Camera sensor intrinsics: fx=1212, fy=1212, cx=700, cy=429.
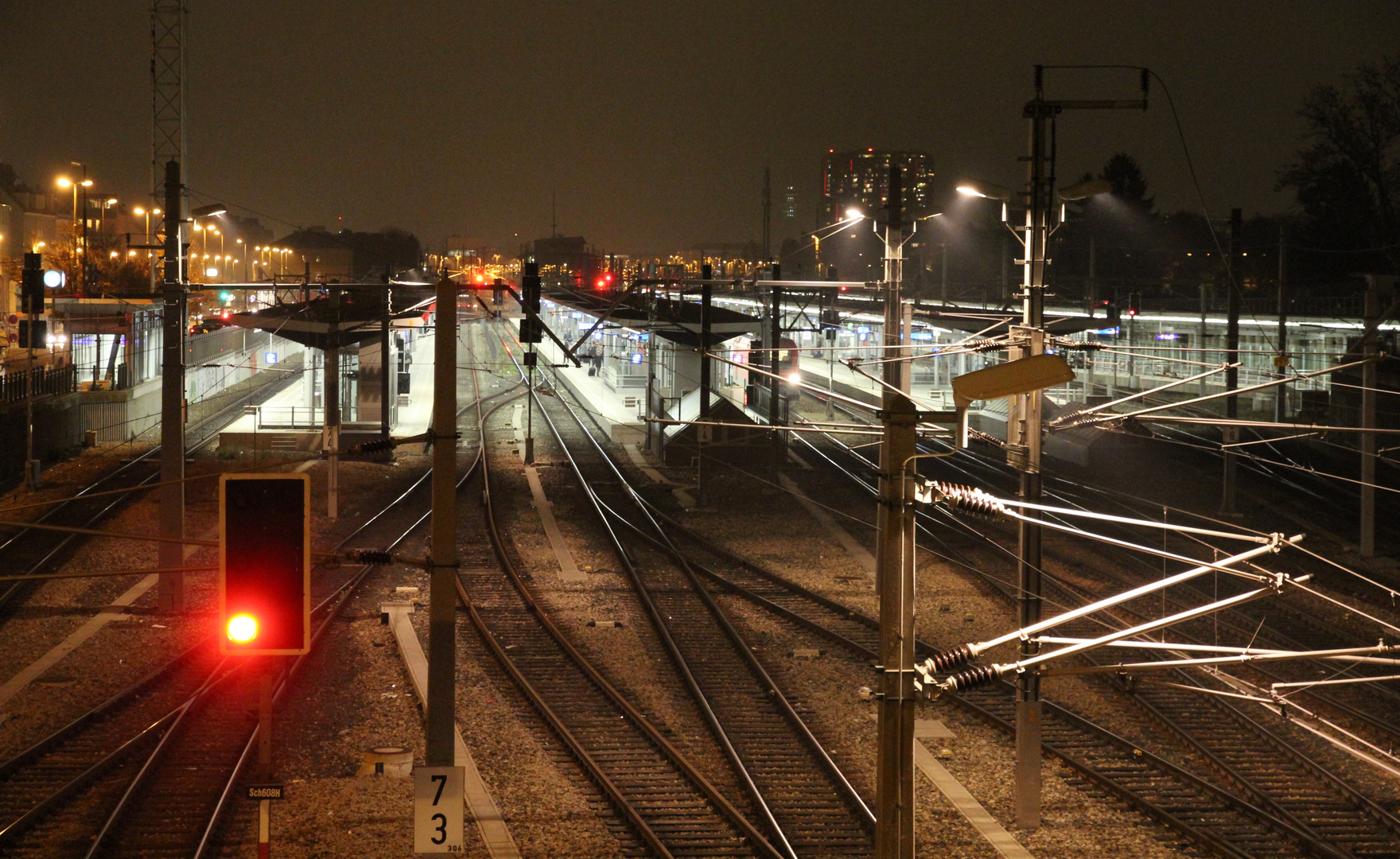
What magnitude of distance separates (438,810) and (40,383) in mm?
23807

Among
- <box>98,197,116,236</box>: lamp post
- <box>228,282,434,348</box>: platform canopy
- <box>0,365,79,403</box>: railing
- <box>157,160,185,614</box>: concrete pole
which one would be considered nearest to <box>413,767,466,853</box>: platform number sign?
<box>157,160,185,614</box>: concrete pole

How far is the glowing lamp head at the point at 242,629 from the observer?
423cm

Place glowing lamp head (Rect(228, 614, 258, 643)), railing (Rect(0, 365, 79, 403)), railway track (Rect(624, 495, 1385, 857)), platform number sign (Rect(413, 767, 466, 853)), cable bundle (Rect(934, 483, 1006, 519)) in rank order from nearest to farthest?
1. glowing lamp head (Rect(228, 614, 258, 643))
2. platform number sign (Rect(413, 767, 466, 853))
3. cable bundle (Rect(934, 483, 1006, 519))
4. railway track (Rect(624, 495, 1385, 857))
5. railing (Rect(0, 365, 79, 403))

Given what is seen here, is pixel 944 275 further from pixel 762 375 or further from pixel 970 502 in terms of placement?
pixel 970 502

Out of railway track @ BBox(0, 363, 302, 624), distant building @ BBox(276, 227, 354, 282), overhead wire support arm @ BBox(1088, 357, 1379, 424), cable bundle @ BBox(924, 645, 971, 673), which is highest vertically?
distant building @ BBox(276, 227, 354, 282)

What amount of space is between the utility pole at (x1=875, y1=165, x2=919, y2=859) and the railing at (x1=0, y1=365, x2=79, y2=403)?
66.8 feet

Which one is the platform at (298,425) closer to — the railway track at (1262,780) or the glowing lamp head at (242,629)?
the railway track at (1262,780)

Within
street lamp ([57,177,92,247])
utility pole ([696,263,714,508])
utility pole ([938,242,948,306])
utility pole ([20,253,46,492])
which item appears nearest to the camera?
utility pole ([20,253,46,492])

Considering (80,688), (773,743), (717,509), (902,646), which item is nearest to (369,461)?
(717,509)

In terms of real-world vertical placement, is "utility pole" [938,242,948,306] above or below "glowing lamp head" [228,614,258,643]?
above

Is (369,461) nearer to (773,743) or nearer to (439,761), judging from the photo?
(773,743)

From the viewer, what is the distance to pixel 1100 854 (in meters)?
7.45

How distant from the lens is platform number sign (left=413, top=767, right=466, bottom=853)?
490cm

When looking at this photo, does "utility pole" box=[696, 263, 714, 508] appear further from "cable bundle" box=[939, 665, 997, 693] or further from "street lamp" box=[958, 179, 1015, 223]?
"cable bundle" box=[939, 665, 997, 693]
